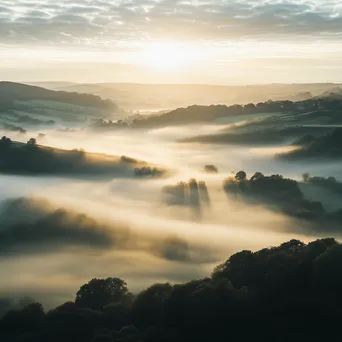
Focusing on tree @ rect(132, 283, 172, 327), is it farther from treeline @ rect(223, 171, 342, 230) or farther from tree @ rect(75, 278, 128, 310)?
treeline @ rect(223, 171, 342, 230)

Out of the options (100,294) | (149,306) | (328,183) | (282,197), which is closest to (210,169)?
(328,183)

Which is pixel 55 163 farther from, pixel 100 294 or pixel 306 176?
pixel 100 294

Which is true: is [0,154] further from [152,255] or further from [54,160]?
[152,255]

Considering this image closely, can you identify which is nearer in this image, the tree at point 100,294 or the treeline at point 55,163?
the tree at point 100,294

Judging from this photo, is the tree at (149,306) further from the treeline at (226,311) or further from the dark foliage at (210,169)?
the dark foliage at (210,169)

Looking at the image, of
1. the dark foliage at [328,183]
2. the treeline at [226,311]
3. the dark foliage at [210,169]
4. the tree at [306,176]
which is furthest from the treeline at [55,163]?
the treeline at [226,311]

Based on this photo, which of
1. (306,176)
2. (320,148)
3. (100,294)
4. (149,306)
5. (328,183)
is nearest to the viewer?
(149,306)
